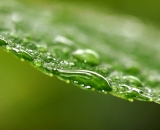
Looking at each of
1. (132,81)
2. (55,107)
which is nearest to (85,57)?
(132,81)

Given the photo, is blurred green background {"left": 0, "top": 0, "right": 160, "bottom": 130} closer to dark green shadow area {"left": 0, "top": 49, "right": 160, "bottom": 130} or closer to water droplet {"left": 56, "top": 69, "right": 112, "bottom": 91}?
dark green shadow area {"left": 0, "top": 49, "right": 160, "bottom": 130}

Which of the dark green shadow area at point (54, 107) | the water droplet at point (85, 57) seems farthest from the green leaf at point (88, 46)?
the dark green shadow area at point (54, 107)

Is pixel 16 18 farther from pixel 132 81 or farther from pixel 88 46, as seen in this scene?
pixel 132 81

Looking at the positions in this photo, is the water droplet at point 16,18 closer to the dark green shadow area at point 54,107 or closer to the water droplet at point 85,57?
the dark green shadow area at point 54,107

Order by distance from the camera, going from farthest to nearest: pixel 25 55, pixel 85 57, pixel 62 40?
pixel 62 40
pixel 85 57
pixel 25 55

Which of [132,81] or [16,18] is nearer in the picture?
[132,81]

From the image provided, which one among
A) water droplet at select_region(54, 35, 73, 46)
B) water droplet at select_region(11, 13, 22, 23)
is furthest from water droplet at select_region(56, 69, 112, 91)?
water droplet at select_region(11, 13, 22, 23)

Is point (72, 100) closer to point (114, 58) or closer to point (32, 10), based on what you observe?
point (114, 58)

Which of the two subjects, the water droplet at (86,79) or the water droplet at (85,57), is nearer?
the water droplet at (86,79)
